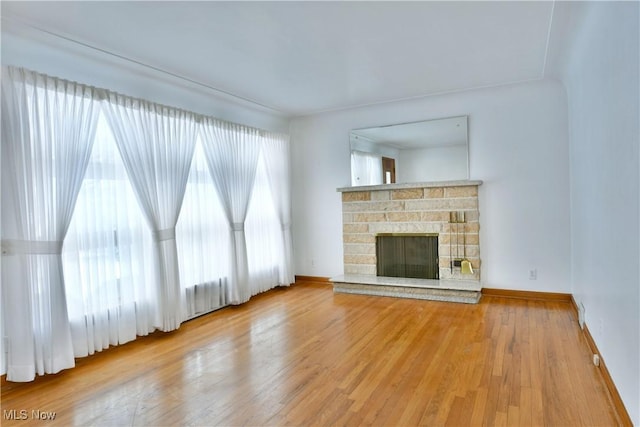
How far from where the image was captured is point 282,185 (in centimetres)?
570

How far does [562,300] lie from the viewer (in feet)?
14.5

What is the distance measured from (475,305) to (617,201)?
2597 millimetres

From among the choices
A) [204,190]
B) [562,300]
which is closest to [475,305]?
[562,300]

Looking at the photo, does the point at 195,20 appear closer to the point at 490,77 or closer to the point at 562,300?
the point at 490,77

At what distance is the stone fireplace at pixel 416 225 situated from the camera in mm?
4828

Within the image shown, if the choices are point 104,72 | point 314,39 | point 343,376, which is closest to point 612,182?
point 343,376

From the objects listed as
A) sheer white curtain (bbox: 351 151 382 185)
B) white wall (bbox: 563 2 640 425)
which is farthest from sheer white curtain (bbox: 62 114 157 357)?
white wall (bbox: 563 2 640 425)

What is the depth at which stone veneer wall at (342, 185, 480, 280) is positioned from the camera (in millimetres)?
4844

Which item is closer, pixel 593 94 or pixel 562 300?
pixel 593 94

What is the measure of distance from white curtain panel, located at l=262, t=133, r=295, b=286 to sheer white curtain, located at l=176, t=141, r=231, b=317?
1140 millimetres

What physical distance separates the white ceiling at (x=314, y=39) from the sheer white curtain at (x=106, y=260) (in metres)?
0.90

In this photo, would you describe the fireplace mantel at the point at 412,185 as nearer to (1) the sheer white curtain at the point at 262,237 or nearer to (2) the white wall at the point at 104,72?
(1) the sheer white curtain at the point at 262,237

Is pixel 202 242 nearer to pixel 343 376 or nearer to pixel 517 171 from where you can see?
pixel 343 376

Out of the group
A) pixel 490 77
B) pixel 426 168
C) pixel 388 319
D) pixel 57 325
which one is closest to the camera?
pixel 57 325
